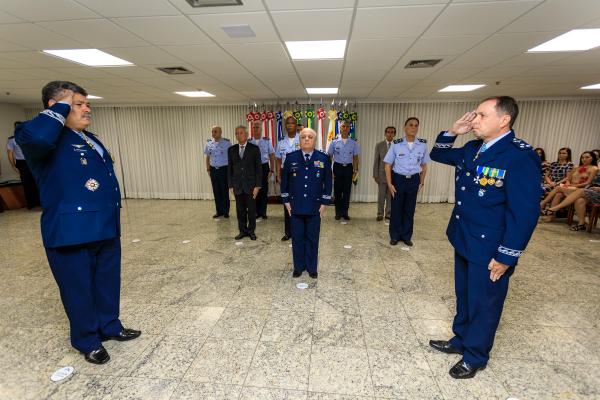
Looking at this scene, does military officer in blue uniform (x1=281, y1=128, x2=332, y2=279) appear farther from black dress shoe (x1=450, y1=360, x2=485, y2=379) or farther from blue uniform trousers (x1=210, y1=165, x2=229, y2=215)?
blue uniform trousers (x1=210, y1=165, x2=229, y2=215)

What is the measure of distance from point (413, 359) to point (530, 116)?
7472 mm

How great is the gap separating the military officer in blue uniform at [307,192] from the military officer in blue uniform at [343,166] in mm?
2620

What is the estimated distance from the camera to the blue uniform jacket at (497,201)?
5.36ft

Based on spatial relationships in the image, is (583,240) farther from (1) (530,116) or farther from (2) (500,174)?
(2) (500,174)

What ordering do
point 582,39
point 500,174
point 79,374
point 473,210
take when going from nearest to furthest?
point 500,174 < point 473,210 < point 79,374 < point 582,39

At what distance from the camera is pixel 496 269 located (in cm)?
174

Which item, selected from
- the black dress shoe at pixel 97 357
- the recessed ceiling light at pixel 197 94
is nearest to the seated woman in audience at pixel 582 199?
the black dress shoe at pixel 97 357

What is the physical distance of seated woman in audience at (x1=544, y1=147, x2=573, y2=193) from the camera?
615 cm

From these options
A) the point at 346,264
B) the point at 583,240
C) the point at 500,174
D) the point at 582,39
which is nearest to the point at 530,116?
the point at 583,240

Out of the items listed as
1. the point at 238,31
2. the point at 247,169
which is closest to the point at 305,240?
the point at 247,169

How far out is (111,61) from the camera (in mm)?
3865

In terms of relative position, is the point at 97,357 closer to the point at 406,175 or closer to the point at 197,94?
the point at 406,175

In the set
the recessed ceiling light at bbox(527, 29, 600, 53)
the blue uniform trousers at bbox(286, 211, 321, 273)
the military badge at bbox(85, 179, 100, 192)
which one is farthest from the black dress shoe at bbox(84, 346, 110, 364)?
the recessed ceiling light at bbox(527, 29, 600, 53)

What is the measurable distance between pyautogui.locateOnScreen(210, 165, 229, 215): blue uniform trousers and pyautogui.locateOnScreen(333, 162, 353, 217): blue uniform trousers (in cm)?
214
